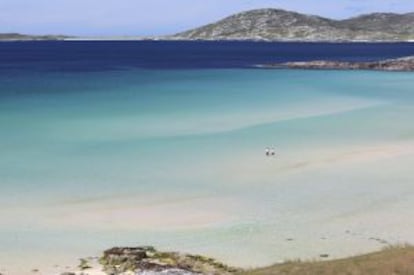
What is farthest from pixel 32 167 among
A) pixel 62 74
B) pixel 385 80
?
pixel 62 74

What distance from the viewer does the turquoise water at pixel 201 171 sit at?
19.2 m

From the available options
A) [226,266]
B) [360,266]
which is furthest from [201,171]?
[360,266]

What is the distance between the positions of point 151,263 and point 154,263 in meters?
0.07

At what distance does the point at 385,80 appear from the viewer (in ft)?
246

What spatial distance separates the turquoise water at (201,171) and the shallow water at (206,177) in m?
0.06

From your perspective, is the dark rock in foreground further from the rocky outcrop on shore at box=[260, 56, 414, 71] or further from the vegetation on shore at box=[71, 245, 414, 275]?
the rocky outcrop on shore at box=[260, 56, 414, 71]

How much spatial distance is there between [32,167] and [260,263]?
13512 mm

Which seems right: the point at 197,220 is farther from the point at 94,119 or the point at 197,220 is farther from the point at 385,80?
the point at 385,80

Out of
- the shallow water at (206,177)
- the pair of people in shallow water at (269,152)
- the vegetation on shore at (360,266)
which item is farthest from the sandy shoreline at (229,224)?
the pair of people in shallow water at (269,152)

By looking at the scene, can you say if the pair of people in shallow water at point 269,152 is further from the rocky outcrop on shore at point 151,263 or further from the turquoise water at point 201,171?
the rocky outcrop on shore at point 151,263

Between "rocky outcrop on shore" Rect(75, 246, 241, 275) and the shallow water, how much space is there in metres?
0.77

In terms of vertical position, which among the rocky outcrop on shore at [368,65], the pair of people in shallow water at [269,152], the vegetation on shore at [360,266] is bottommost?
the pair of people in shallow water at [269,152]

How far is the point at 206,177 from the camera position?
2603cm

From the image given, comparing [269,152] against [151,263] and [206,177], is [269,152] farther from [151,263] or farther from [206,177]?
[151,263]
